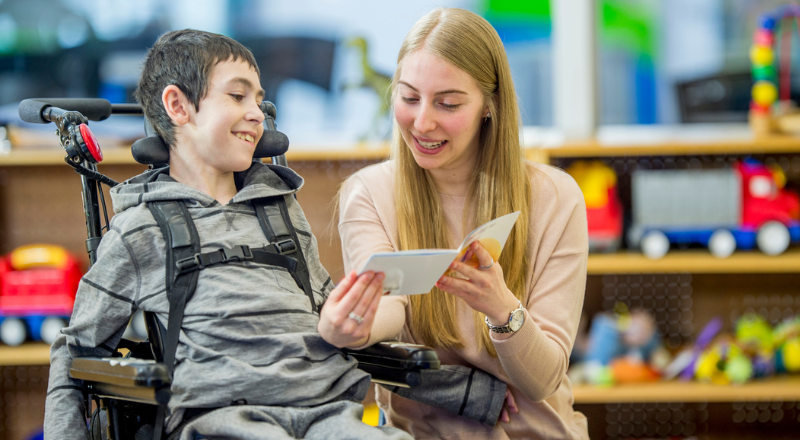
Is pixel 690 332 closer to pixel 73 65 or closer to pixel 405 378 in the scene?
pixel 405 378

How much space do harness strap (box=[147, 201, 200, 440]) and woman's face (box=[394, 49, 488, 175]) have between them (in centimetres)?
45

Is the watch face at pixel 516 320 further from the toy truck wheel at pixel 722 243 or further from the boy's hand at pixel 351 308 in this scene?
the toy truck wheel at pixel 722 243

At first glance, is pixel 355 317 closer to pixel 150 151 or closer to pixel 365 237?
pixel 365 237

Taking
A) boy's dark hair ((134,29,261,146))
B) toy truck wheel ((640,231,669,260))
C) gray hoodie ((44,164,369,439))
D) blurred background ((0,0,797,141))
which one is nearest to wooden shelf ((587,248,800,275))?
toy truck wheel ((640,231,669,260))

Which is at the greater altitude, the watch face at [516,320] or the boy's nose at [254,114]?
the boy's nose at [254,114]

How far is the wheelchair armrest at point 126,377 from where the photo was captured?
3.15ft

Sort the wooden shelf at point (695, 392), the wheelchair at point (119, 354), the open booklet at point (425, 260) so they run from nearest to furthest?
the open booklet at point (425, 260), the wheelchair at point (119, 354), the wooden shelf at point (695, 392)

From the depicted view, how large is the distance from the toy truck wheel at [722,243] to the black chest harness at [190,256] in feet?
5.46

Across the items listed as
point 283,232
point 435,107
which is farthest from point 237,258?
point 435,107

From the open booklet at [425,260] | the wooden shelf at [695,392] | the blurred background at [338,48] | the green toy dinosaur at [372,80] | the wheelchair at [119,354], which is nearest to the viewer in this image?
the open booklet at [425,260]

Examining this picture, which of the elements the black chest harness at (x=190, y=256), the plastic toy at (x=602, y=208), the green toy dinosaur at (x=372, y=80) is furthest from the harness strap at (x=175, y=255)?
the plastic toy at (x=602, y=208)

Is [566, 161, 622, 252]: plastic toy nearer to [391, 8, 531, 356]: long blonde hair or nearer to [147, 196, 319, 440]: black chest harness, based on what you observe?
[391, 8, 531, 356]: long blonde hair

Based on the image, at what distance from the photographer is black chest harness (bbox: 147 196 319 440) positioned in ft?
3.64

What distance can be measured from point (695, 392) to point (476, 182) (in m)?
1.37
